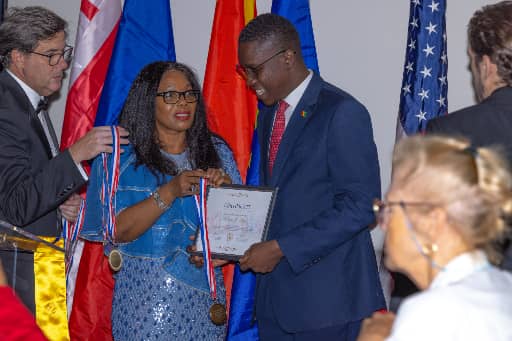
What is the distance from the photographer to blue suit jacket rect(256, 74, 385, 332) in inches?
134

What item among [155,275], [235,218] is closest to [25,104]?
[155,275]

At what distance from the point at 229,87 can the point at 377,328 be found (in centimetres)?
288

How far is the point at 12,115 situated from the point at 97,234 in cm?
65

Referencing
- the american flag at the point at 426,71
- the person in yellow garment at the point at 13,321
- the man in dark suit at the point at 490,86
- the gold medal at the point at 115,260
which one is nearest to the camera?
the person in yellow garment at the point at 13,321

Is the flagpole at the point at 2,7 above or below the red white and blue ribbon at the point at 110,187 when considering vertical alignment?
above

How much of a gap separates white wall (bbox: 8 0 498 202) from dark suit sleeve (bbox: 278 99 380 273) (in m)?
1.57

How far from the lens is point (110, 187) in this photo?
3695 mm

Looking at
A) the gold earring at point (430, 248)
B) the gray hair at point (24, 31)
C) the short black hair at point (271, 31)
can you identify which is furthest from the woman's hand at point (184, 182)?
the gold earring at point (430, 248)

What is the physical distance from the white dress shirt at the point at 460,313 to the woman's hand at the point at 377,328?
10.0 inches

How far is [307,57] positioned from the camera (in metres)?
4.60

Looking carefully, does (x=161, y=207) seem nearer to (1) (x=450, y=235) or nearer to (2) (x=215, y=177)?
(2) (x=215, y=177)

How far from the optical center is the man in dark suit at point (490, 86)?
2.79 metres

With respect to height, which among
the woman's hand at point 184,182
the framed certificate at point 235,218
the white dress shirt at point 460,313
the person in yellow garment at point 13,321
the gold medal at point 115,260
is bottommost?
the gold medal at point 115,260

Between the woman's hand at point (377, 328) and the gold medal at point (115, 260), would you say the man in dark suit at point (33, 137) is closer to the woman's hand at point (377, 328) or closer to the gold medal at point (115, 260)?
the gold medal at point (115, 260)
